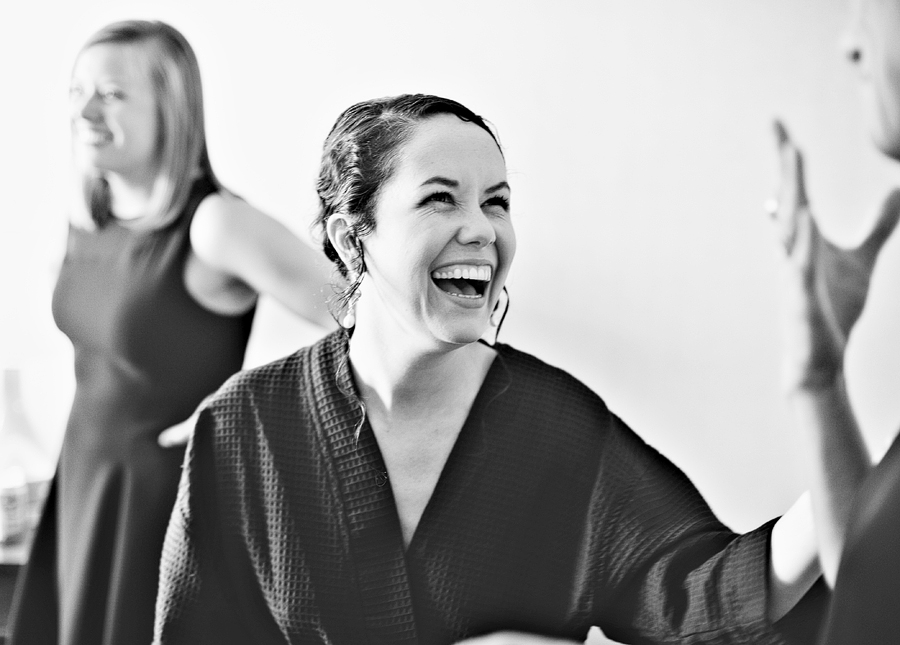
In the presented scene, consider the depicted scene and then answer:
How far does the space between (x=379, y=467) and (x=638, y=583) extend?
1.12 ft

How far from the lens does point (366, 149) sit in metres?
1.03

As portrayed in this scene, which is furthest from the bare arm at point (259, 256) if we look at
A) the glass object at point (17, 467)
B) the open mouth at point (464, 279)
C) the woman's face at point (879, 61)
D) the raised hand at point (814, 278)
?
the woman's face at point (879, 61)

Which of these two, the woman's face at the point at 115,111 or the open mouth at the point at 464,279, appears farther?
Result: the woman's face at the point at 115,111

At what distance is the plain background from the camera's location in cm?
102

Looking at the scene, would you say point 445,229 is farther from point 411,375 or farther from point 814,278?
point 814,278

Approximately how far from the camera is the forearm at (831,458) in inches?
37.1

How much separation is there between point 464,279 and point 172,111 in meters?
0.54

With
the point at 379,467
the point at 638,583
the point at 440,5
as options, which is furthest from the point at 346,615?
the point at 440,5

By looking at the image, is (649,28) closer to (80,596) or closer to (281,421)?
(281,421)

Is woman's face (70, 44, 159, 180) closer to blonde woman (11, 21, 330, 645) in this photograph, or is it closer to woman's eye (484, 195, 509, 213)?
blonde woman (11, 21, 330, 645)

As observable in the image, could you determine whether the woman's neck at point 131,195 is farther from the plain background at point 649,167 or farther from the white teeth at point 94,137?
the plain background at point 649,167

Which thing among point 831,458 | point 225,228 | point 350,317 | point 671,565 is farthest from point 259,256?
point 831,458

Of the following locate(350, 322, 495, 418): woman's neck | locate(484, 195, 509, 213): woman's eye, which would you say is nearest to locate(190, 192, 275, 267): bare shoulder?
locate(350, 322, 495, 418): woman's neck

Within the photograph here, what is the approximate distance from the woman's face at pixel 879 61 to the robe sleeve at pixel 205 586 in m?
0.91
